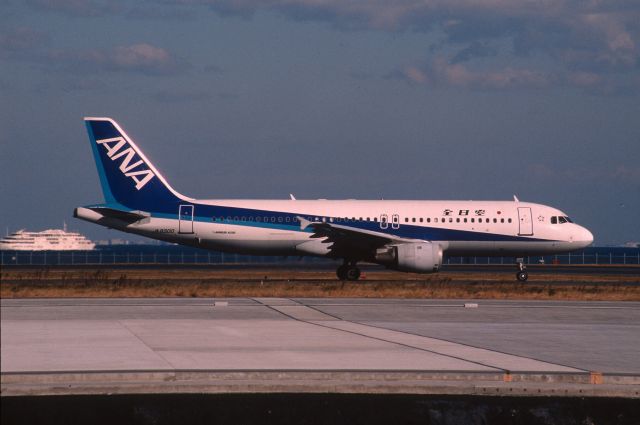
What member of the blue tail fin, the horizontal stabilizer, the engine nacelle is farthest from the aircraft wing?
the horizontal stabilizer

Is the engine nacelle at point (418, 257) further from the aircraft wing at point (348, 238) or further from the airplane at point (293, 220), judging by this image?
the aircraft wing at point (348, 238)

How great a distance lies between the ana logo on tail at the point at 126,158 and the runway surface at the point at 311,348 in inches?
703

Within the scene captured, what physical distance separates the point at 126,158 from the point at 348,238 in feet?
38.0

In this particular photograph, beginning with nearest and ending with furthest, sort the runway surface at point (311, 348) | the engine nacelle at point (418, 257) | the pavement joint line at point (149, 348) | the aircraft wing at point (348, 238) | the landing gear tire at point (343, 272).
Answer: the runway surface at point (311, 348)
the pavement joint line at point (149, 348)
the engine nacelle at point (418, 257)
the aircraft wing at point (348, 238)
the landing gear tire at point (343, 272)

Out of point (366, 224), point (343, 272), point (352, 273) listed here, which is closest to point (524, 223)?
point (366, 224)

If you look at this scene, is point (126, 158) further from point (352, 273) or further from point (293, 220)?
point (352, 273)

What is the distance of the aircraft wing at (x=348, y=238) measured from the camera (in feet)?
145

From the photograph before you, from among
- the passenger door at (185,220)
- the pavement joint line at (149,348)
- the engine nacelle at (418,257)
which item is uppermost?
the passenger door at (185,220)

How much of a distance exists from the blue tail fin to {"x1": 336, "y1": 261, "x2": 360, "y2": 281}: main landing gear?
27.2 ft

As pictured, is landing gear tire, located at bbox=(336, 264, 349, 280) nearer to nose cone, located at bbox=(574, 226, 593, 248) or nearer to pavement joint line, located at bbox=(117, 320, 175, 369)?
nose cone, located at bbox=(574, 226, 593, 248)

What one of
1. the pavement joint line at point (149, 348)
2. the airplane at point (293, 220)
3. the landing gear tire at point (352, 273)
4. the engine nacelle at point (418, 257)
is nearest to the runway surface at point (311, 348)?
the pavement joint line at point (149, 348)

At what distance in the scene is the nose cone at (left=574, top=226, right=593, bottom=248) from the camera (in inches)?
1954

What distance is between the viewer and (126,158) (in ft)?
156

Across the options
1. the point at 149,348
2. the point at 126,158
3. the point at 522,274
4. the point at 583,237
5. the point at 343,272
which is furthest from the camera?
the point at 583,237
